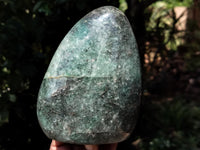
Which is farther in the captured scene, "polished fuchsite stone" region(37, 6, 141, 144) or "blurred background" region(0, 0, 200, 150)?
"blurred background" region(0, 0, 200, 150)

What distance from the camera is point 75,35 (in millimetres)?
1588

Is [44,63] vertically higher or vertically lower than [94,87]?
lower

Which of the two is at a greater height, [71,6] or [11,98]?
[71,6]

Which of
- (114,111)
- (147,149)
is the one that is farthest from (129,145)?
(114,111)

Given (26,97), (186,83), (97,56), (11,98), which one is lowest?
(186,83)

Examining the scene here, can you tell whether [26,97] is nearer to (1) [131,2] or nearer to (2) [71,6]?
(2) [71,6]

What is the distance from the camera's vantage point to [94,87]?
4.90 feet

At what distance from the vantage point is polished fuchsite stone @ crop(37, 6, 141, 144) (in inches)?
58.9

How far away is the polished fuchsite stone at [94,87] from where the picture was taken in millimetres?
1497

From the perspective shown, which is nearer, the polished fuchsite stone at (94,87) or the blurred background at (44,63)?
the polished fuchsite stone at (94,87)

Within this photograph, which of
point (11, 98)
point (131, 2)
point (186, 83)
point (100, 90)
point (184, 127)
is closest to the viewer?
point (100, 90)

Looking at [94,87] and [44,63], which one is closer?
[94,87]

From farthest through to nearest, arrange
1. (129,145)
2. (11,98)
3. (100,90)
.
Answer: (129,145)
(11,98)
(100,90)

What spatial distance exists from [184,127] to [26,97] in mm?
2096
